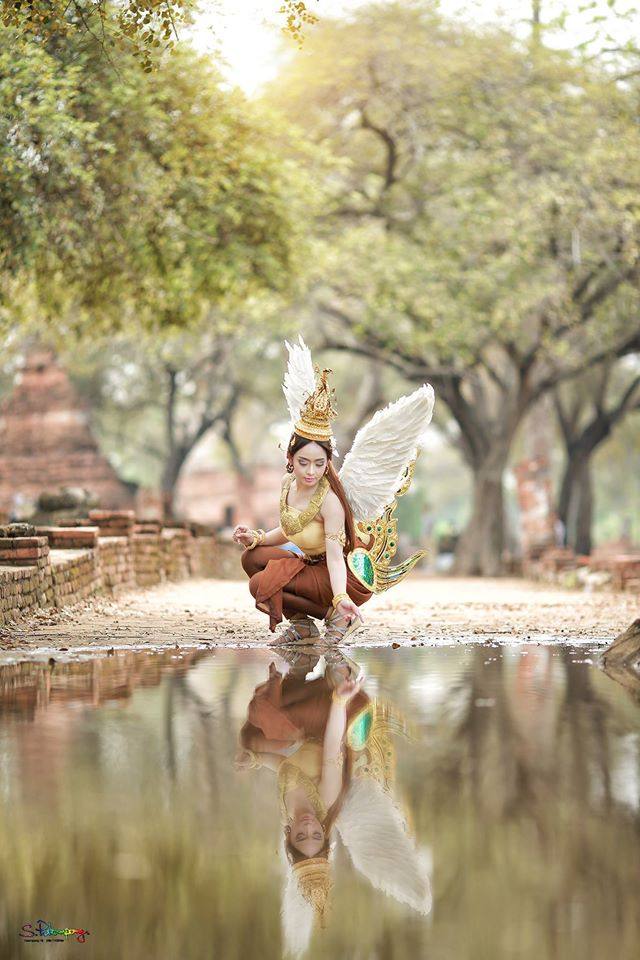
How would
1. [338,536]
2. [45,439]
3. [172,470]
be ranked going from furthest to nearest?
[172,470] → [45,439] → [338,536]

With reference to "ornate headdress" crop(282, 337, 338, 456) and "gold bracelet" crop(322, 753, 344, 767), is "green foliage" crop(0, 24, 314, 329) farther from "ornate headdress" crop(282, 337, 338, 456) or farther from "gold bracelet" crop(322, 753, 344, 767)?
"gold bracelet" crop(322, 753, 344, 767)

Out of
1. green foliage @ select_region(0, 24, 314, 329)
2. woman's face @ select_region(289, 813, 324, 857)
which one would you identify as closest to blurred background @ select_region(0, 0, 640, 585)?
green foliage @ select_region(0, 24, 314, 329)

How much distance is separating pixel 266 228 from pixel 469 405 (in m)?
12.8

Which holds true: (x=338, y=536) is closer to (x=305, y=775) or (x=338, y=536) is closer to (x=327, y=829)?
(x=305, y=775)

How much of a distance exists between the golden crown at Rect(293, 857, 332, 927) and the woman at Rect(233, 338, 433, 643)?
14.9 ft

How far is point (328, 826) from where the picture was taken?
12.3 ft

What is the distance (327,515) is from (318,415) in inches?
25.8

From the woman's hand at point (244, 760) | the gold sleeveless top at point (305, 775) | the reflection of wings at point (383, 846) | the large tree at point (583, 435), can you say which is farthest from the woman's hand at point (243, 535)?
the large tree at point (583, 435)

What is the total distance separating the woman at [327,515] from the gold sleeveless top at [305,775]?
3.09 m

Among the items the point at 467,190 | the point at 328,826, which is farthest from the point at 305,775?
the point at 467,190

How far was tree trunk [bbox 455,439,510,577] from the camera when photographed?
27.1m

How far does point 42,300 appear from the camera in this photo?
16500mm

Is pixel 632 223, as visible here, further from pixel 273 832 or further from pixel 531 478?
pixel 273 832

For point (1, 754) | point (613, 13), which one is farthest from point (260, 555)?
point (613, 13)
